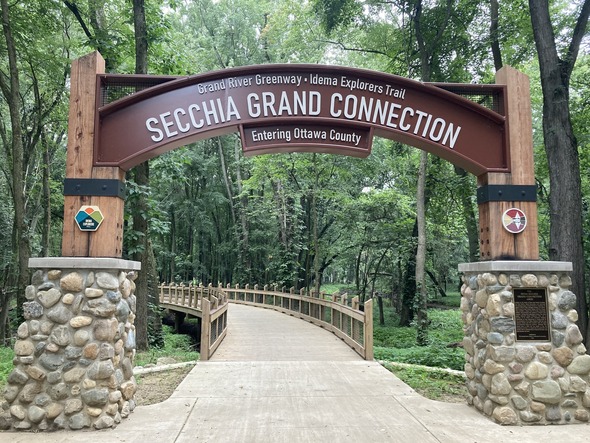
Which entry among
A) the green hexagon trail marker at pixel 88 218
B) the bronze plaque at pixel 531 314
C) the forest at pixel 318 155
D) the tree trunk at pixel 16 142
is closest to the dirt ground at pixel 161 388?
the bronze plaque at pixel 531 314

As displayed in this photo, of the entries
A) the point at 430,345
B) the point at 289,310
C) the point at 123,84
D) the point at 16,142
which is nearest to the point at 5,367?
the point at 123,84

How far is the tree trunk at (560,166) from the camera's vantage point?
6586 millimetres

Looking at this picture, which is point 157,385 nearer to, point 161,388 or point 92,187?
point 161,388

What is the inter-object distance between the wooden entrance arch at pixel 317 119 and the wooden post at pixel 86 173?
13mm

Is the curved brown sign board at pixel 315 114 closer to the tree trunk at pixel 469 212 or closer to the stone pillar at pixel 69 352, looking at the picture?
the stone pillar at pixel 69 352

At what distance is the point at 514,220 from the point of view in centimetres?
460

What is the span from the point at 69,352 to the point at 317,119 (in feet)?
11.1

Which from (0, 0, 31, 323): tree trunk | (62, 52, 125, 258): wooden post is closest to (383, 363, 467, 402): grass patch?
(62, 52, 125, 258): wooden post

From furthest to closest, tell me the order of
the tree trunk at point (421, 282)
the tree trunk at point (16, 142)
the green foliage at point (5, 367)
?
the tree trunk at point (421, 282) < the tree trunk at point (16, 142) < the green foliage at point (5, 367)

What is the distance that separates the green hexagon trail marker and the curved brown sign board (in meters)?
0.61

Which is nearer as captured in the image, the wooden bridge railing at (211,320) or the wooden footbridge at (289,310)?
the wooden bridge railing at (211,320)

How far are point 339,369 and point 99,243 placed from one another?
413 centimetres

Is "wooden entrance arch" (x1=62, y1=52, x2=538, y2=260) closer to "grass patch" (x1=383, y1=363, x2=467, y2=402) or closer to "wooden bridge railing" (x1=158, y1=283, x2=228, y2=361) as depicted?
"grass patch" (x1=383, y1=363, x2=467, y2=402)

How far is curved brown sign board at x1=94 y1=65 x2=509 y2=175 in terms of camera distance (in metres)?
4.67
